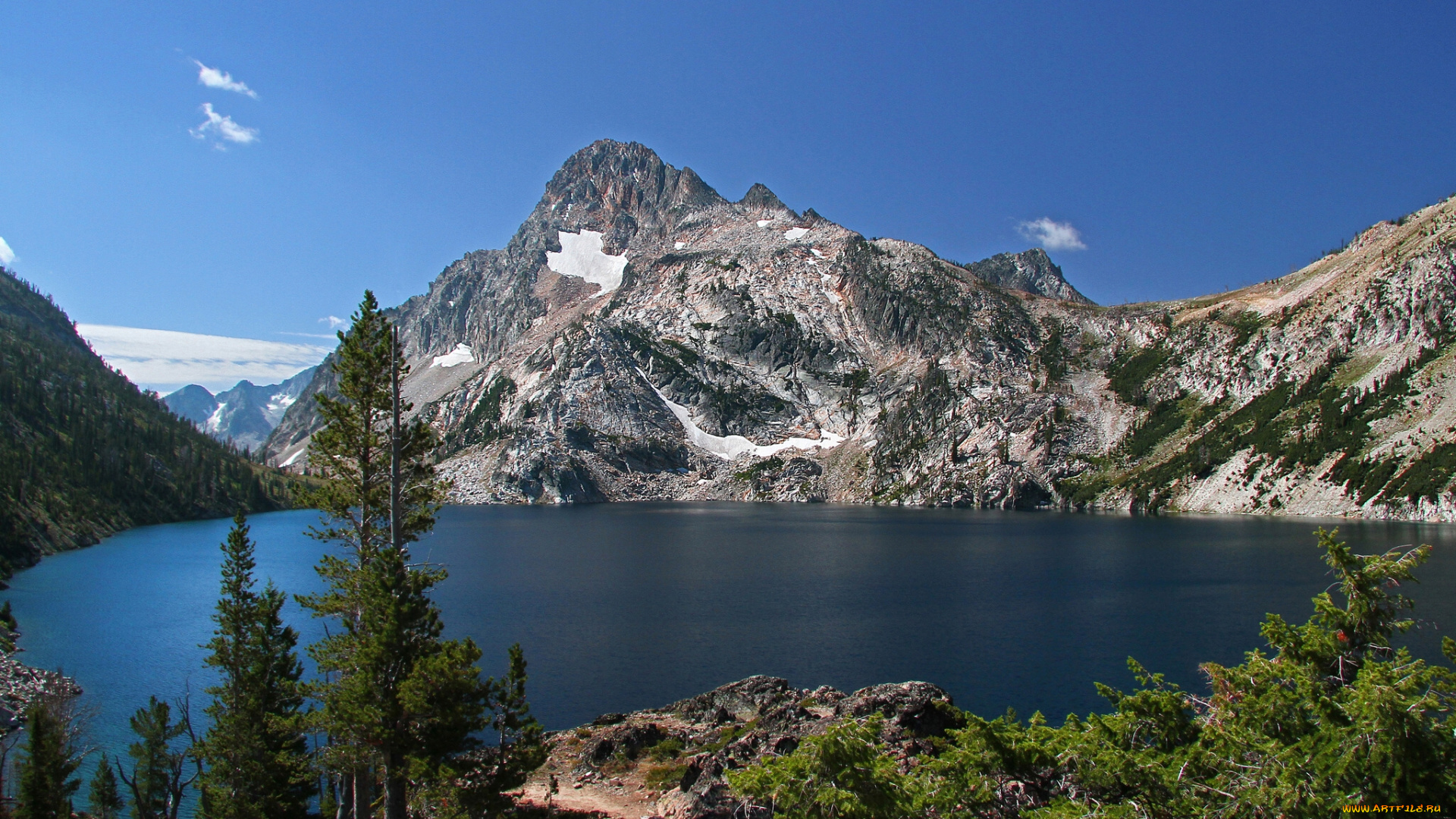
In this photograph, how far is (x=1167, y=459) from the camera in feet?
528

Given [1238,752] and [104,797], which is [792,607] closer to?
[104,797]

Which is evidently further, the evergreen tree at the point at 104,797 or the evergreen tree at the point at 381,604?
the evergreen tree at the point at 104,797

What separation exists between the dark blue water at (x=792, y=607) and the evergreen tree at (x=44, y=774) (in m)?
9.34

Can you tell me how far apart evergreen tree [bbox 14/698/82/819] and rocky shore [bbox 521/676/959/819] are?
15944mm

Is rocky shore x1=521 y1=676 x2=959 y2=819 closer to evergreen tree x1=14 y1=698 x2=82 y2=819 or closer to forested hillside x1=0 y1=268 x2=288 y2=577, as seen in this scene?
evergreen tree x1=14 y1=698 x2=82 y2=819

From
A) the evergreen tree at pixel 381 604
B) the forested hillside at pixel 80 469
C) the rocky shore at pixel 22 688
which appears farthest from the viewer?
the forested hillside at pixel 80 469

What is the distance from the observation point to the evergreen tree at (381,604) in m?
17.8

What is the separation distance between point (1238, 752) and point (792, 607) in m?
50.9

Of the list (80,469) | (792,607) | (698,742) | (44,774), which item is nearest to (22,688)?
(44,774)

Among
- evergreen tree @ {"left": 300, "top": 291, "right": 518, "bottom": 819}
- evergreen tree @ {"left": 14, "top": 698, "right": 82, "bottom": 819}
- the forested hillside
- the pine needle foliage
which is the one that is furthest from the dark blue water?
the pine needle foliage

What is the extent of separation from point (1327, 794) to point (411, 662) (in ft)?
59.8

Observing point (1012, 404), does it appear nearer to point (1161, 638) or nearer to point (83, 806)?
point (1161, 638)

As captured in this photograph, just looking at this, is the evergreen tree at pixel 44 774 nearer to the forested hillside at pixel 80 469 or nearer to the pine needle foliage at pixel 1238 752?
the pine needle foliage at pixel 1238 752

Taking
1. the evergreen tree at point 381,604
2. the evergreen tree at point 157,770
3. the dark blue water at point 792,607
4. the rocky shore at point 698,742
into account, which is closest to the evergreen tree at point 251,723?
the evergreen tree at point 157,770
